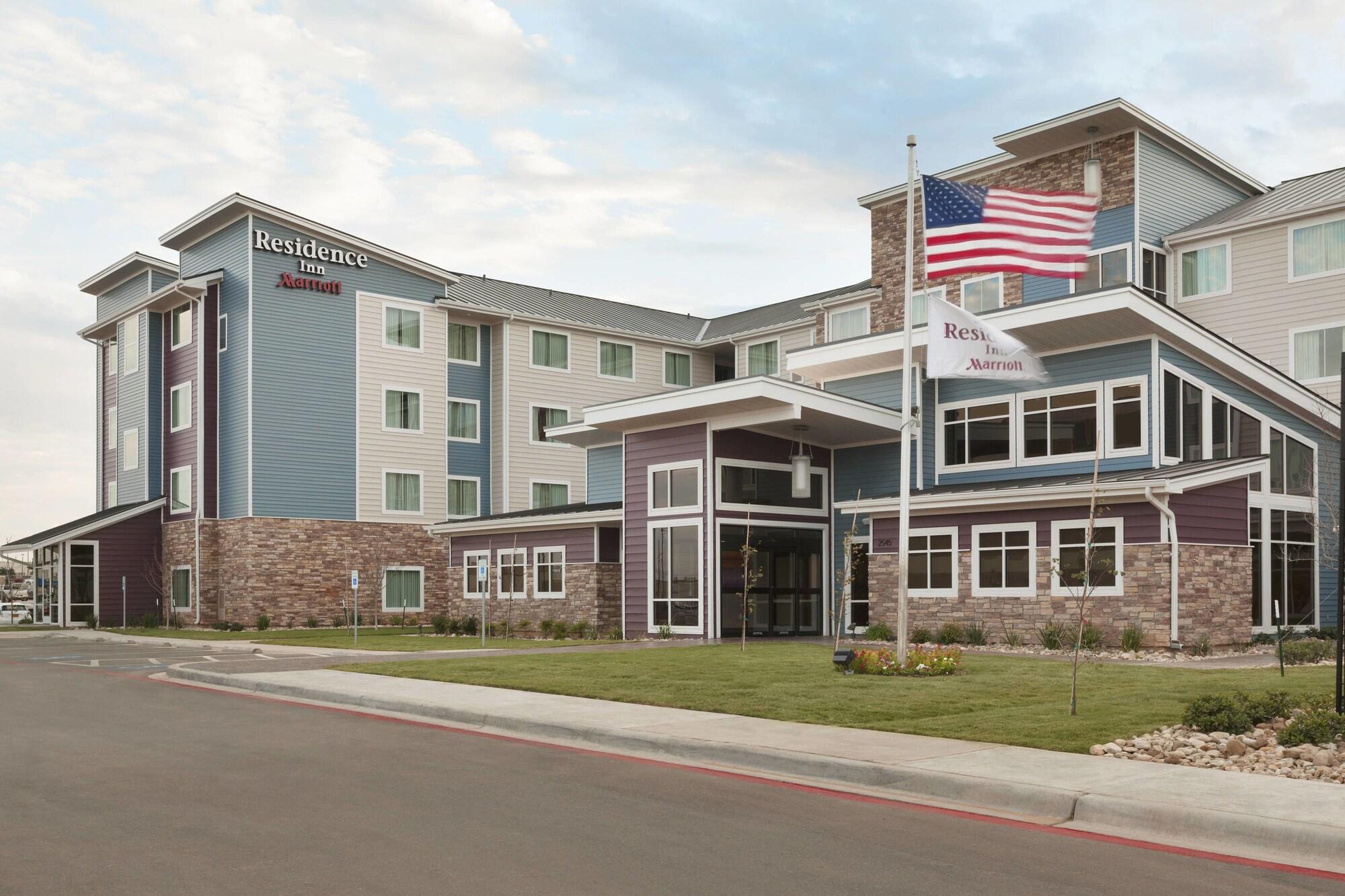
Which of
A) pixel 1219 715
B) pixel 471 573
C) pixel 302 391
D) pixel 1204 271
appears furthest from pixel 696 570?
pixel 302 391

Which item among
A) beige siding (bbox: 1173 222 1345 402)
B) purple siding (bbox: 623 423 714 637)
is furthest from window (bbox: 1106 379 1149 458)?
beige siding (bbox: 1173 222 1345 402)

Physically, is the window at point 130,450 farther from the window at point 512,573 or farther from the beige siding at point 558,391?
the window at point 512,573

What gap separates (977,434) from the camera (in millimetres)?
28594

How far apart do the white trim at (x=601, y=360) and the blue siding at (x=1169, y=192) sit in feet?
79.6

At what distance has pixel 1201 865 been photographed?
24.3 feet

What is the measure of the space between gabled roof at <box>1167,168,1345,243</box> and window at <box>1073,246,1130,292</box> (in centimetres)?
167

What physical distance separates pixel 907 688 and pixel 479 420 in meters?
35.1

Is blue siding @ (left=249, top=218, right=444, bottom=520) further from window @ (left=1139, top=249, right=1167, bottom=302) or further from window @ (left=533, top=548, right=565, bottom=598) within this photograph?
window @ (left=1139, top=249, right=1167, bottom=302)

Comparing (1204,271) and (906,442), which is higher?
(1204,271)

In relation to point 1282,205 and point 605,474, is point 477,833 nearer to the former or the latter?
point 605,474

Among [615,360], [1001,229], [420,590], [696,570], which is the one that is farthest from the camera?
[615,360]

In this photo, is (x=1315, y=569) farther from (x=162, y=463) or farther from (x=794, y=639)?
(x=162, y=463)

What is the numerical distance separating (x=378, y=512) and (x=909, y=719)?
3499cm

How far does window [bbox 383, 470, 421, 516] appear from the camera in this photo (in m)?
45.7
